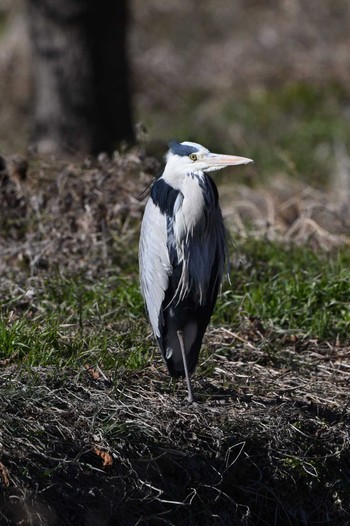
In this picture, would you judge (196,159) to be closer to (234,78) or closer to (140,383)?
(140,383)

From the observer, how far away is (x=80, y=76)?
7.89 m

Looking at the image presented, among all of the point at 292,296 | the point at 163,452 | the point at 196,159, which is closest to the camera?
the point at 163,452

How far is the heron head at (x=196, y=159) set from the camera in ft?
13.1

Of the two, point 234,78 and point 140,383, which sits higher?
point 234,78

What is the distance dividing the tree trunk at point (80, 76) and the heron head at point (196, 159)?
3.74 m

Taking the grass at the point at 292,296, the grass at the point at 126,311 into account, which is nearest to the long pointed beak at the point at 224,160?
the grass at the point at 126,311

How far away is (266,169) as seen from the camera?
27.0ft

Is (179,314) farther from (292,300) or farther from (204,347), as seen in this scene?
(292,300)

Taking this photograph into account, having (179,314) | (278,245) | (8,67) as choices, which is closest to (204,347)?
(179,314)

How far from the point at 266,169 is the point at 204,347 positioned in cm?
367

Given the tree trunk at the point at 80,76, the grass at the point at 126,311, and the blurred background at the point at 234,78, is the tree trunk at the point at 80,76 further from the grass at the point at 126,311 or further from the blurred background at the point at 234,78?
the grass at the point at 126,311

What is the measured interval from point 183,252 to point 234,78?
24.9 feet

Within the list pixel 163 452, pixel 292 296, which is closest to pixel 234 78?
pixel 292 296

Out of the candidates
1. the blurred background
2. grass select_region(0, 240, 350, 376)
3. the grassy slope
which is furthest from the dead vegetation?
the blurred background
